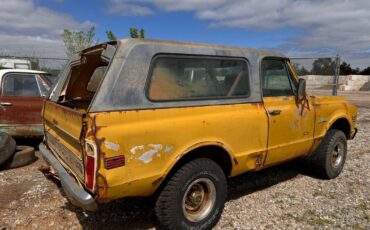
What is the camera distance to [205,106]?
3494 millimetres

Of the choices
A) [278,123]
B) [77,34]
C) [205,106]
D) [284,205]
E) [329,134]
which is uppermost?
[77,34]

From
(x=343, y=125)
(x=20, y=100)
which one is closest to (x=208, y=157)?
(x=343, y=125)

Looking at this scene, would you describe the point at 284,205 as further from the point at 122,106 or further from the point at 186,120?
the point at 122,106

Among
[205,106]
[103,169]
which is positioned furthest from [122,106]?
[205,106]

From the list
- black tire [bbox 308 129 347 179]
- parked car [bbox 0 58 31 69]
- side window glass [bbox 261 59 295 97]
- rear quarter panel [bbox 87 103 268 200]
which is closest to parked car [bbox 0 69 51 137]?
rear quarter panel [bbox 87 103 268 200]

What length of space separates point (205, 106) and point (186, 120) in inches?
12.6

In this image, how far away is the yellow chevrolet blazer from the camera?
9.43 feet

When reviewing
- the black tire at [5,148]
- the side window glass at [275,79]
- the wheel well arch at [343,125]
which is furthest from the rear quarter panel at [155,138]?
the black tire at [5,148]

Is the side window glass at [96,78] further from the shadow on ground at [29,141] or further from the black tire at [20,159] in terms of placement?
the shadow on ground at [29,141]

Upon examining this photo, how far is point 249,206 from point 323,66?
10900 millimetres

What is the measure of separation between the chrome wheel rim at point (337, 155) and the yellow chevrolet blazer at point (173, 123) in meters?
0.89

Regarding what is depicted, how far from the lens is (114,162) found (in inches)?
111

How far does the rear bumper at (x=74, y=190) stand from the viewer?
2.87 m

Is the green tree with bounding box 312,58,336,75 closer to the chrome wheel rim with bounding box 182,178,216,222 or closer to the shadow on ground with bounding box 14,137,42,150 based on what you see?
the shadow on ground with bounding box 14,137,42,150
